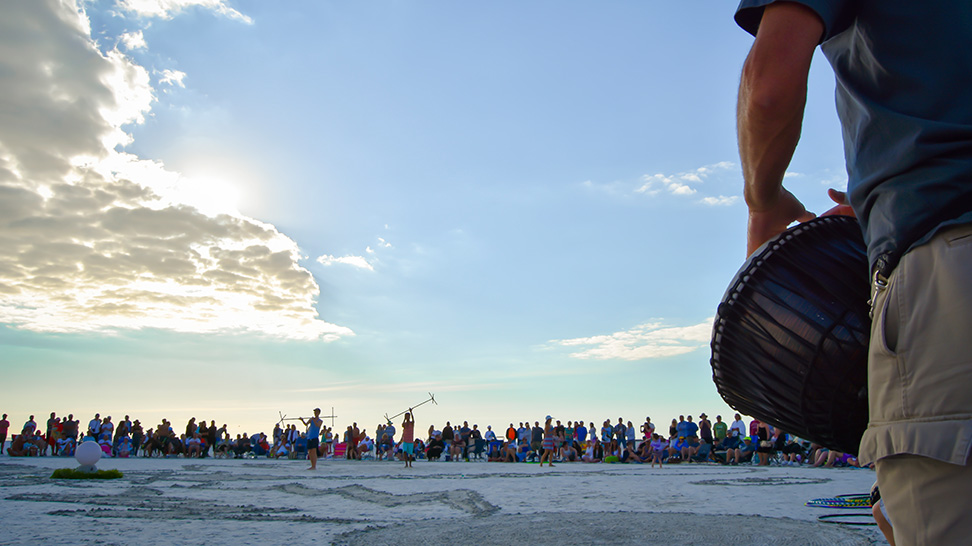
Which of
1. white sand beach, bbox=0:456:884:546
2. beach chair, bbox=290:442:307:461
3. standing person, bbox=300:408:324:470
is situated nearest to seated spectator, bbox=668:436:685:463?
standing person, bbox=300:408:324:470

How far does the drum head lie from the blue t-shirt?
265 mm

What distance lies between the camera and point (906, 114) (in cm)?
122

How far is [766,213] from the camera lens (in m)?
1.57

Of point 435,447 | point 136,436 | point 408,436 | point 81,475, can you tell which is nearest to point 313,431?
point 408,436

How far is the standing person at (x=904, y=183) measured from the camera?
104cm

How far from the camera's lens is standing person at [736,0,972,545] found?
1.04 meters

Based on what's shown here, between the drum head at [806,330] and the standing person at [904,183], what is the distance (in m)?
0.26

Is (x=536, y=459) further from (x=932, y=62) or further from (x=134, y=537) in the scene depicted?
(x=932, y=62)

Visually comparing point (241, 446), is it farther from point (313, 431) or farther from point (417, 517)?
point (417, 517)

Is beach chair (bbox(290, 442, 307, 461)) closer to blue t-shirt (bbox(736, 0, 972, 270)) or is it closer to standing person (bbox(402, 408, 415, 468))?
standing person (bbox(402, 408, 415, 468))

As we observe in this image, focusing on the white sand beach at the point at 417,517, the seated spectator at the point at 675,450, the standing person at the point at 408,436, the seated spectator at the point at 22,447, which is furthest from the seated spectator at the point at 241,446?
the white sand beach at the point at 417,517

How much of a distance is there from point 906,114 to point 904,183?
0.45ft

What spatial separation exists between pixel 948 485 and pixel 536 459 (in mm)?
25993

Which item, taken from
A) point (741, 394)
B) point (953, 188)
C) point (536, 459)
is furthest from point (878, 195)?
point (536, 459)
